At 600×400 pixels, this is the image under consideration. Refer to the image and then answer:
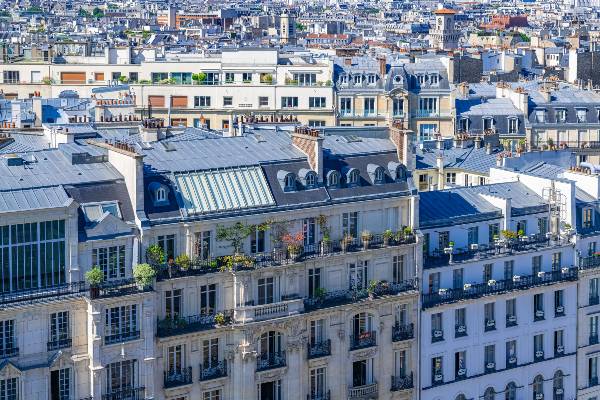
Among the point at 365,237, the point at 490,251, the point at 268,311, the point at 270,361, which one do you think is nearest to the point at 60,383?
the point at 268,311

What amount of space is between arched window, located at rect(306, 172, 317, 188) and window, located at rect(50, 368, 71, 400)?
13.3 metres

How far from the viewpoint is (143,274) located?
2341 inches

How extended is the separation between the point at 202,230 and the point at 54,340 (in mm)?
7654

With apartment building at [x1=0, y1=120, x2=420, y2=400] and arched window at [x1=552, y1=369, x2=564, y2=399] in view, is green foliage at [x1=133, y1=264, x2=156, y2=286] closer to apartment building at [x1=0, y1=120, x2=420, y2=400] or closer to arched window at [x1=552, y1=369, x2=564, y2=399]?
apartment building at [x1=0, y1=120, x2=420, y2=400]

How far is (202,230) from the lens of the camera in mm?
62219

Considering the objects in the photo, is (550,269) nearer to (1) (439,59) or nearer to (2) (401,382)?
(2) (401,382)

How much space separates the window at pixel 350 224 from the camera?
6625 cm

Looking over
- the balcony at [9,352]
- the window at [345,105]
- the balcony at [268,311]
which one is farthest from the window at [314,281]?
the window at [345,105]

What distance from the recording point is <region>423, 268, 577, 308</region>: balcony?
69.8 metres

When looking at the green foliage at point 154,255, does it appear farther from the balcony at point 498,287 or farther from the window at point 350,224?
the balcony at point 498,287

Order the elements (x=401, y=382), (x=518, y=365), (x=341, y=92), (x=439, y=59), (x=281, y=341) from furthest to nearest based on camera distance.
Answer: (x=439, y=59) < (x=341, y=92) < (x=518, y=365) < (x=401, y=382) < (x=281, y=341)

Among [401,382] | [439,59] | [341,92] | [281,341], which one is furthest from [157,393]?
[439,59]

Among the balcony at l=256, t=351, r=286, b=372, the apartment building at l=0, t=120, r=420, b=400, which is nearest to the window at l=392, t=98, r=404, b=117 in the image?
the apartment building at l=0, t=120, r=420, b=400

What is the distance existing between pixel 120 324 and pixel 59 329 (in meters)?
2.45
